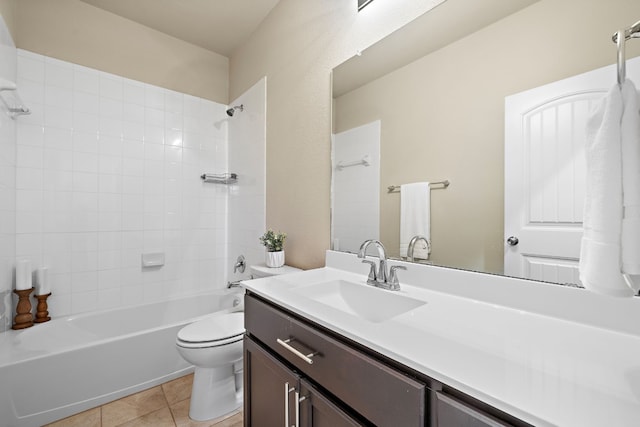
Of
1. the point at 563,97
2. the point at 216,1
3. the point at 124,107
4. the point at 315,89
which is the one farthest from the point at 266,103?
the point at 563,97

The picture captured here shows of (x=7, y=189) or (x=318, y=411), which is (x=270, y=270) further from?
(x=7, y=189)

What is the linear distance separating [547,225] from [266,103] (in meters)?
1.94

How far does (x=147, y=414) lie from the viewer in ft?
5.15

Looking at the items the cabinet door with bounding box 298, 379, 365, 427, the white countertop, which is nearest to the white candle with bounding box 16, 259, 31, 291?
the white countertop

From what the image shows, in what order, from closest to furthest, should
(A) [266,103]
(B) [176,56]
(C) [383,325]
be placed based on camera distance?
(C) [383,325] → (A) [266,103] → (B) [176,56]

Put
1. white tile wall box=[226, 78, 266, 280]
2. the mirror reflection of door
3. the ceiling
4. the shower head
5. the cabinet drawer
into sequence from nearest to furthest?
the cabinet drawer, the mirror reflection of door, the ceiling, white tile wall box=[226, 78, 266, 280], the shower head

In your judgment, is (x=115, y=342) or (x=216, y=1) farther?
(x=216, y=1)

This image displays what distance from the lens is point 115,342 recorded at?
1679mm

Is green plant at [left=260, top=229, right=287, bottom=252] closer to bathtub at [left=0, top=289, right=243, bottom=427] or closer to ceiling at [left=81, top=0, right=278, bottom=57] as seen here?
bathtub at [left=0, top=289, right=243, bottom=427]

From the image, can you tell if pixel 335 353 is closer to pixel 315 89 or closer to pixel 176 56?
pixel 315 89

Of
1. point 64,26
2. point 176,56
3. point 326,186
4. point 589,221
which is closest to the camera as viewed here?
point 589,221

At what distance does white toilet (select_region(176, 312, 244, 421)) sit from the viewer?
148cm

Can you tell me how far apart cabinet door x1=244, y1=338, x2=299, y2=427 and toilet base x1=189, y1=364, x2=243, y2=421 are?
514 mm

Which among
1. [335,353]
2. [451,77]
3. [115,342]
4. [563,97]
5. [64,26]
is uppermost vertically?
[64,26]
